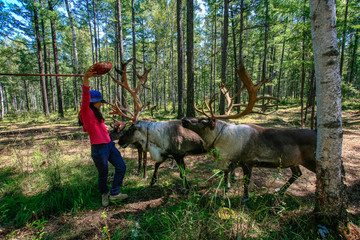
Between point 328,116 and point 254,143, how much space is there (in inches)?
62.7

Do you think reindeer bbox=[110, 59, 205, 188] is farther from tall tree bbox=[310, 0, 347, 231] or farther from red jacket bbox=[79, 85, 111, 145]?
tall tree bbox=[310, 0, 347, 231]

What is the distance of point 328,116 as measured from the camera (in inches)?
83.7

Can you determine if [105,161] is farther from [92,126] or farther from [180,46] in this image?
[180,46]

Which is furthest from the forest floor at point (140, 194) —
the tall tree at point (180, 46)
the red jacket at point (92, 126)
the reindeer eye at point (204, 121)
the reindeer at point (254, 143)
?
the tall tree at point (180, 46)

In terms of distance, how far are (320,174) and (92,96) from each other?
4.10m

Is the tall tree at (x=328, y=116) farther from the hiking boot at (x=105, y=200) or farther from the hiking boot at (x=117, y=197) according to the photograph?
the hiking boot at (x=105, y=200)

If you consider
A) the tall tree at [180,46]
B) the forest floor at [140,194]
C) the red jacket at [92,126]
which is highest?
the tall tree at [180,46]

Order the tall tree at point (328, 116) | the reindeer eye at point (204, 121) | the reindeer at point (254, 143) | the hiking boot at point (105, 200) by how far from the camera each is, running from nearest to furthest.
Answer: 1. the tall tree at point (328, 116)
2. the reindeer at point (254, 143)
3. the hiking boot at point (105, 200)
4. the reindeer eye at point (204, 121)

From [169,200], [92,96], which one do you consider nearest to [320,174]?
[169,200]

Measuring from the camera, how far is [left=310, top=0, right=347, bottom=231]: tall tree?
6.79ft

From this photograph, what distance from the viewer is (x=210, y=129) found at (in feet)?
12.5

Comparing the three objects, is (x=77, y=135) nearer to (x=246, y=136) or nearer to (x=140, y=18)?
(x=246, y=136)

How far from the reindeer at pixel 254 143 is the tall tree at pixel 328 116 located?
97cm

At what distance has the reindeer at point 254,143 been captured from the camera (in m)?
3.29
